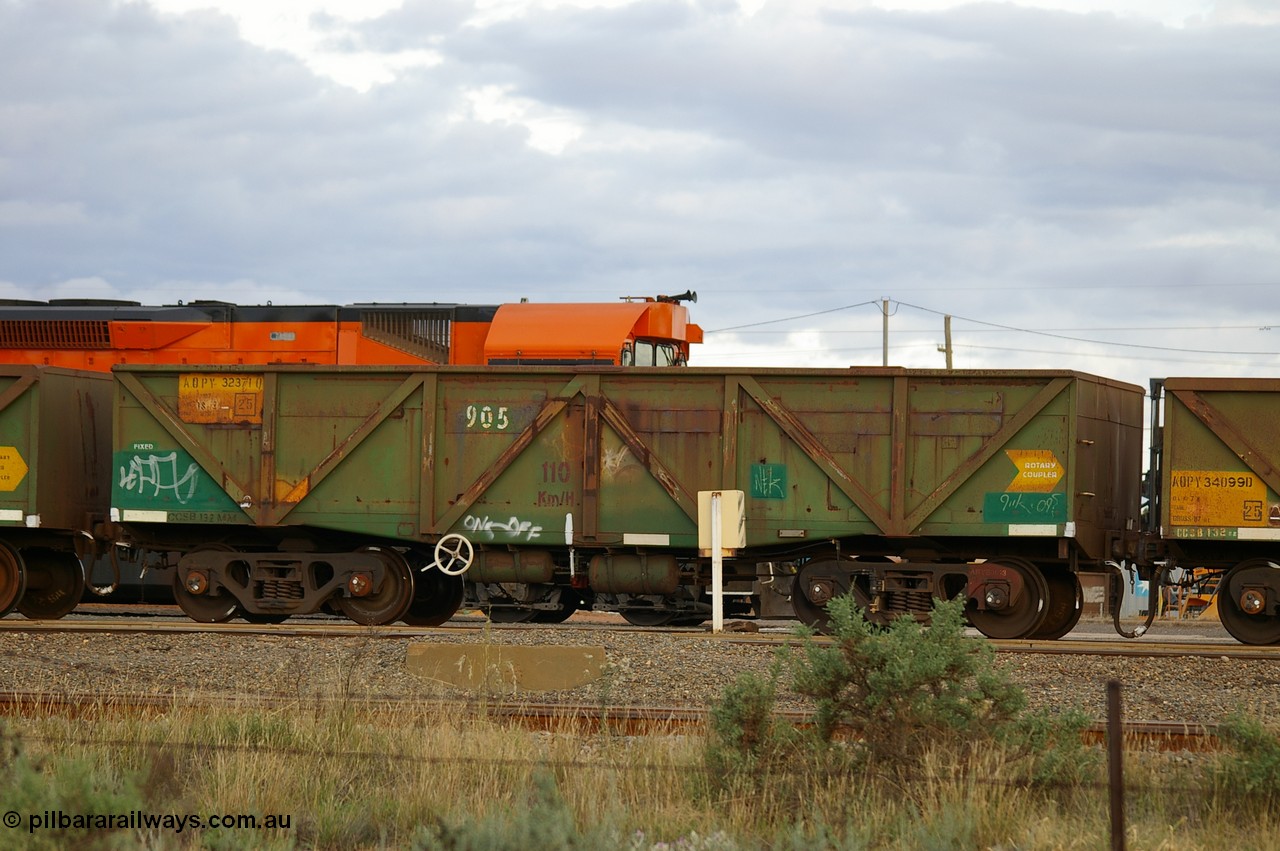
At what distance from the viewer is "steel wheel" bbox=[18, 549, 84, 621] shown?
14.8m

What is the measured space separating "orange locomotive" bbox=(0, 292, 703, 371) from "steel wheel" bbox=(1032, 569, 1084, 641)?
5.10 m

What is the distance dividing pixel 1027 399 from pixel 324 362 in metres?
8.46

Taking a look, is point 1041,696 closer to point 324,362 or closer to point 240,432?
point 240,432

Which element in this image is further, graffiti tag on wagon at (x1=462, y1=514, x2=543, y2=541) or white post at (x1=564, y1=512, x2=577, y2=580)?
graffiti tag on wagon at (x1=462, y1=514, x2=543, y2=541)

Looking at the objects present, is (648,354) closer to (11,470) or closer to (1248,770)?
(11,470)

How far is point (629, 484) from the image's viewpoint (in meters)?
13.6

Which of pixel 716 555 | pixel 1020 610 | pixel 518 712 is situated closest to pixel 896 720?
pixel 518 712

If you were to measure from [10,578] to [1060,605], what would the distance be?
11.1 metres

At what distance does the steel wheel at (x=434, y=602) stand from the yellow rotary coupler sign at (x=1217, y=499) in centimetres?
761

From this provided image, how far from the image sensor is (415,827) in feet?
20.8

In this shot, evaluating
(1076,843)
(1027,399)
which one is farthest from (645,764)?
(1027,399)

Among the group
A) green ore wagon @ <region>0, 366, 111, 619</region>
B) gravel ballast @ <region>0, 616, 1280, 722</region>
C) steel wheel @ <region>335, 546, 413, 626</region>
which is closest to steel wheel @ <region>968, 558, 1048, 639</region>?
gravel ballast @ <region>0, 616, 1280, 722</region>

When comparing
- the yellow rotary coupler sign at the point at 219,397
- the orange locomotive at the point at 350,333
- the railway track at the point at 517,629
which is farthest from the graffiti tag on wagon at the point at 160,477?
the orange locomotive at the point at 350,333

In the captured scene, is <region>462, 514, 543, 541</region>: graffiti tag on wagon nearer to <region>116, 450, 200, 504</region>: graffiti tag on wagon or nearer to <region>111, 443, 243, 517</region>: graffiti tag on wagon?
<region>111, 443, 243, 517</region>: graffiti tag on wagon
